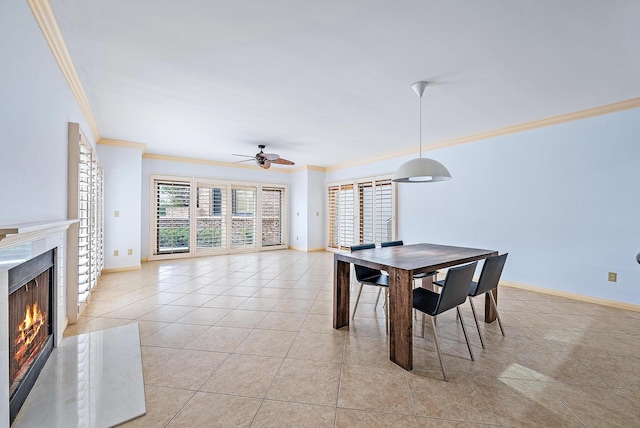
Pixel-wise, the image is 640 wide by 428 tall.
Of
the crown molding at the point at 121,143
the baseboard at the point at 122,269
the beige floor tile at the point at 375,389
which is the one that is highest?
Result: the crown molding at the point at 121,143

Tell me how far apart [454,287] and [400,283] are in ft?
1.29

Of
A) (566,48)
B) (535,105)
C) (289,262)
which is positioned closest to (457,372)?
(566,48)

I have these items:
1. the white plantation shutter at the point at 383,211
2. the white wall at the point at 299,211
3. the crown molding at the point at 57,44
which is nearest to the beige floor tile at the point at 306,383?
the crown molding at the point at 57,44

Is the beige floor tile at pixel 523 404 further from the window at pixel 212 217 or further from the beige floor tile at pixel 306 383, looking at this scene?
the window at pixel 212 217

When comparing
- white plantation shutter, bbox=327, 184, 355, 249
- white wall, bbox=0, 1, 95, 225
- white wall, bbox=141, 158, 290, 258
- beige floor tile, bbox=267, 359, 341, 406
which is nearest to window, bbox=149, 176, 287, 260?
white wall, bbox=141, 158, 290, 258

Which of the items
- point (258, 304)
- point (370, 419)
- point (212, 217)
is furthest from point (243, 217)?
point (370, 419)

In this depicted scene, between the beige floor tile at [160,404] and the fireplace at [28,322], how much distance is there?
65 cm

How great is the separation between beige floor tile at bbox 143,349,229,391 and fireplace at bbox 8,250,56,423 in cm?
64

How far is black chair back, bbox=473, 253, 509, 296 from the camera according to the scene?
2.33 meters

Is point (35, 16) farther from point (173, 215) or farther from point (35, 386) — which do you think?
point (173, 215)

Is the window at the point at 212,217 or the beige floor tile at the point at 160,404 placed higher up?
the window at the point at 212,217

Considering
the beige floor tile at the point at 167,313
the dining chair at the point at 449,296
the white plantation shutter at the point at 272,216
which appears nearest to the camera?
the dining chair at the point at 449,296

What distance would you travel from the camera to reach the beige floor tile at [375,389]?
165 cm

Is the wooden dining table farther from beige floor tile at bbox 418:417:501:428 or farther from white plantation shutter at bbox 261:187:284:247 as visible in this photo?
white plantation shutter at bbox 261:187:284:247
